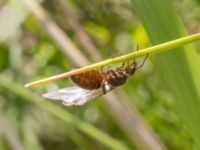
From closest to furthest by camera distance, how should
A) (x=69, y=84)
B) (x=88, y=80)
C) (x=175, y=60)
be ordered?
(x=175, y=60) < (x=88, y=80) < (x=69, y=84)

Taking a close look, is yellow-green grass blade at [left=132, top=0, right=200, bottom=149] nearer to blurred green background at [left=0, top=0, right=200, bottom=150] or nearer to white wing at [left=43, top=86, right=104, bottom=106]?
white wing at [left=43, top=86, right=104, bottom=106]

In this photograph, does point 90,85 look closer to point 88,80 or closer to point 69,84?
point 88,80

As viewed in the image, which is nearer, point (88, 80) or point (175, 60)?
point (175, 60)

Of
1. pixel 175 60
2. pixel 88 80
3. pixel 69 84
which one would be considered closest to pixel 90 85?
pixel 88 80

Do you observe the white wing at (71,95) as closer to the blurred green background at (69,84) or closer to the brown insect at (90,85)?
the brown insect at (90,85)

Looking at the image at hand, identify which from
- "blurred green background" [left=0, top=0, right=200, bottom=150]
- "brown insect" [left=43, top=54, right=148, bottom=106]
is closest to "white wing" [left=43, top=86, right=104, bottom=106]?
"brown insect" [left=43, top=54, right=148, bottom=106]

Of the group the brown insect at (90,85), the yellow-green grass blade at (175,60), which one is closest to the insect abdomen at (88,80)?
the brown insect at (90,85)
